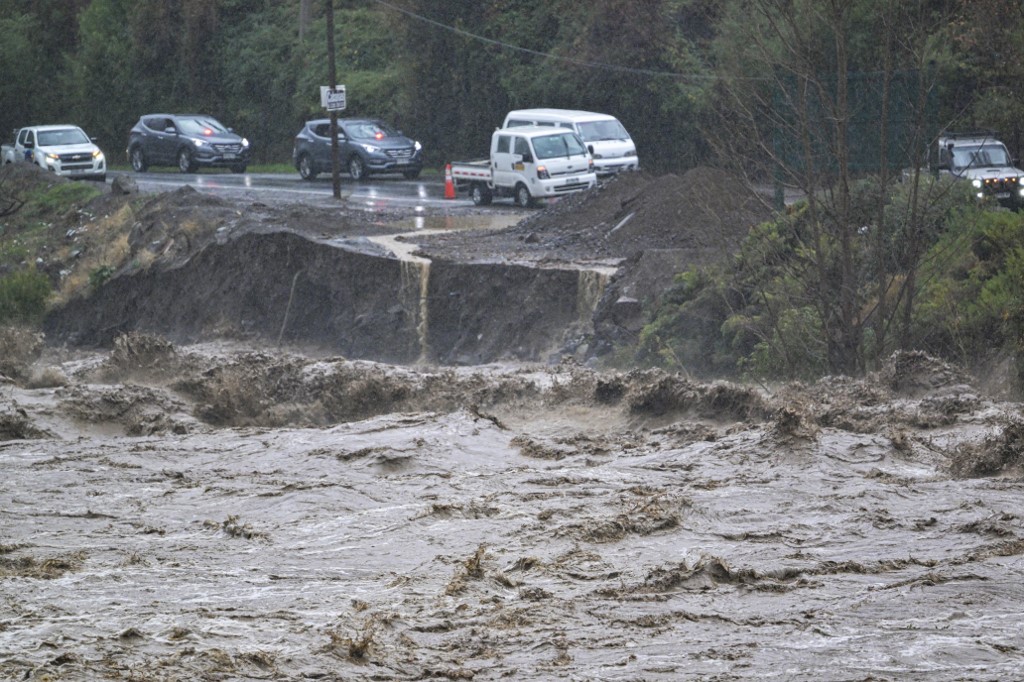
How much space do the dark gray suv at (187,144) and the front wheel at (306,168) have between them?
11.8ft

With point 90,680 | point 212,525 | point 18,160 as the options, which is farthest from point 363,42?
point 90,680

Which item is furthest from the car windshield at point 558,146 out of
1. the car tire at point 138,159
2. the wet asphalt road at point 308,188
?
the car tire at point 138,159

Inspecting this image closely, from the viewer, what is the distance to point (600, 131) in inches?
1293

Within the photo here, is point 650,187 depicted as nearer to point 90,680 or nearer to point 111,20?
point 90,680

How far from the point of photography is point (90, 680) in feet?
22.6

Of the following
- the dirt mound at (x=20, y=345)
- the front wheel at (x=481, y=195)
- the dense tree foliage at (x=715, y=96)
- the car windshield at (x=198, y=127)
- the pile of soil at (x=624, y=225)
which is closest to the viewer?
the dense tree foliage at (x=715, y=96)

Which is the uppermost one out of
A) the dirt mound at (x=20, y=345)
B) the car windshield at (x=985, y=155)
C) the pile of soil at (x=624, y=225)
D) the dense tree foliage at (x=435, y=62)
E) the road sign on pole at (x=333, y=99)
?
the dense tree foliage at (x=435, y=62)

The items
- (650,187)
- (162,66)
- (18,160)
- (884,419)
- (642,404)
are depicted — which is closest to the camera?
(884,419)

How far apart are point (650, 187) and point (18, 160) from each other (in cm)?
2282

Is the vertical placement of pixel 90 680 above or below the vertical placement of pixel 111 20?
below

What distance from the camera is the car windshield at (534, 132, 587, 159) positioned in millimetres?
29250

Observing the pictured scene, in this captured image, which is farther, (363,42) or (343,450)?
(363,42)

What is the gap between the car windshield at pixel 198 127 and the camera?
136 ft

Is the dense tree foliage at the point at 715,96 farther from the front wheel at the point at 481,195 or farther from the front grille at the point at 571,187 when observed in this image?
the front wheel at the point at 481,195
